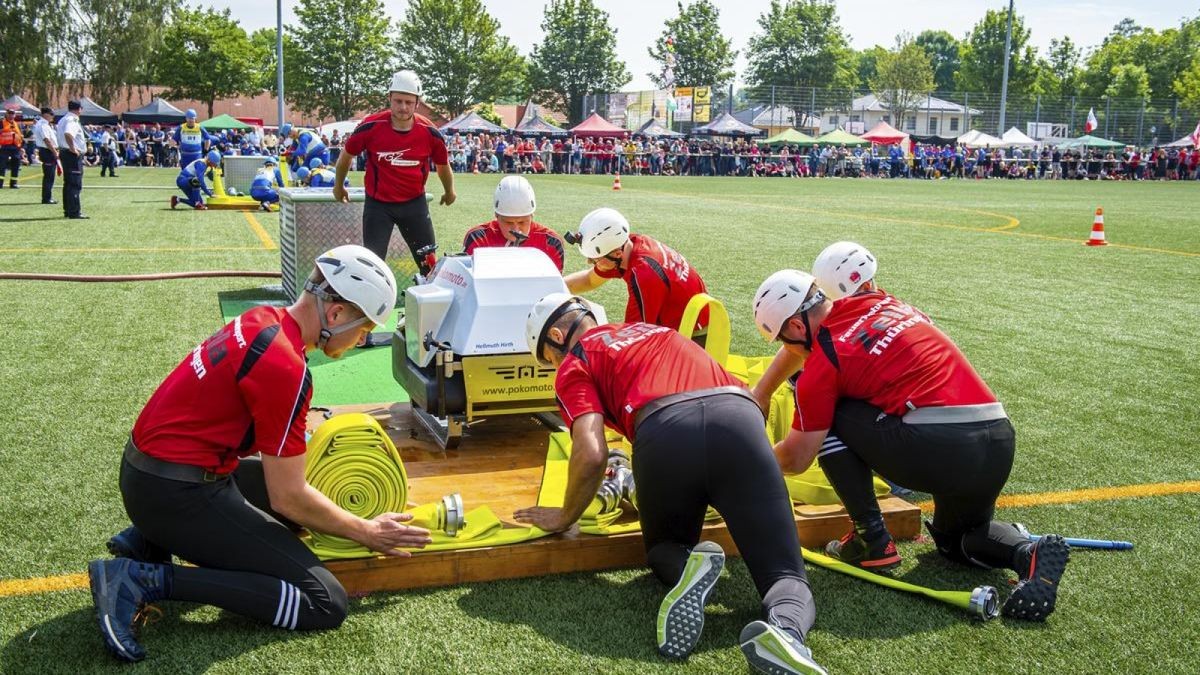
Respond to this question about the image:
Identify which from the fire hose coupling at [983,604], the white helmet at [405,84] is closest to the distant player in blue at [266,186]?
the white helmet at [405,84]

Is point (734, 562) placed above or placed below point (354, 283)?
below

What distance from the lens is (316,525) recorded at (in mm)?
3826

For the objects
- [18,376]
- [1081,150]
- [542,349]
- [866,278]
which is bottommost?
[18,376]

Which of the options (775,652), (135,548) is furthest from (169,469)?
(775,652)

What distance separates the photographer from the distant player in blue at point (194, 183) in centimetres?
2161

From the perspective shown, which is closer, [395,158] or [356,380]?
[356,380]

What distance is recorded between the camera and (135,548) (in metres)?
3.99

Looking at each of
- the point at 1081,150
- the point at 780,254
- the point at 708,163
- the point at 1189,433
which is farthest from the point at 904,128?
the point at 1189,433

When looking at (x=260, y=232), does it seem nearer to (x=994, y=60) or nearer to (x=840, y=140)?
(x=840, y=140)

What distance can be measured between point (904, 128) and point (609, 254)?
84.2 metres

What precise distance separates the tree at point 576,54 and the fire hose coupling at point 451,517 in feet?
273

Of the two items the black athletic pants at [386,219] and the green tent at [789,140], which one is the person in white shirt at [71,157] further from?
the green tent at [789,140]

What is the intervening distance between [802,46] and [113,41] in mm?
61022

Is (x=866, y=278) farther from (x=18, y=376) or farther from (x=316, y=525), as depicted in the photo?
(x=18, y=376)
